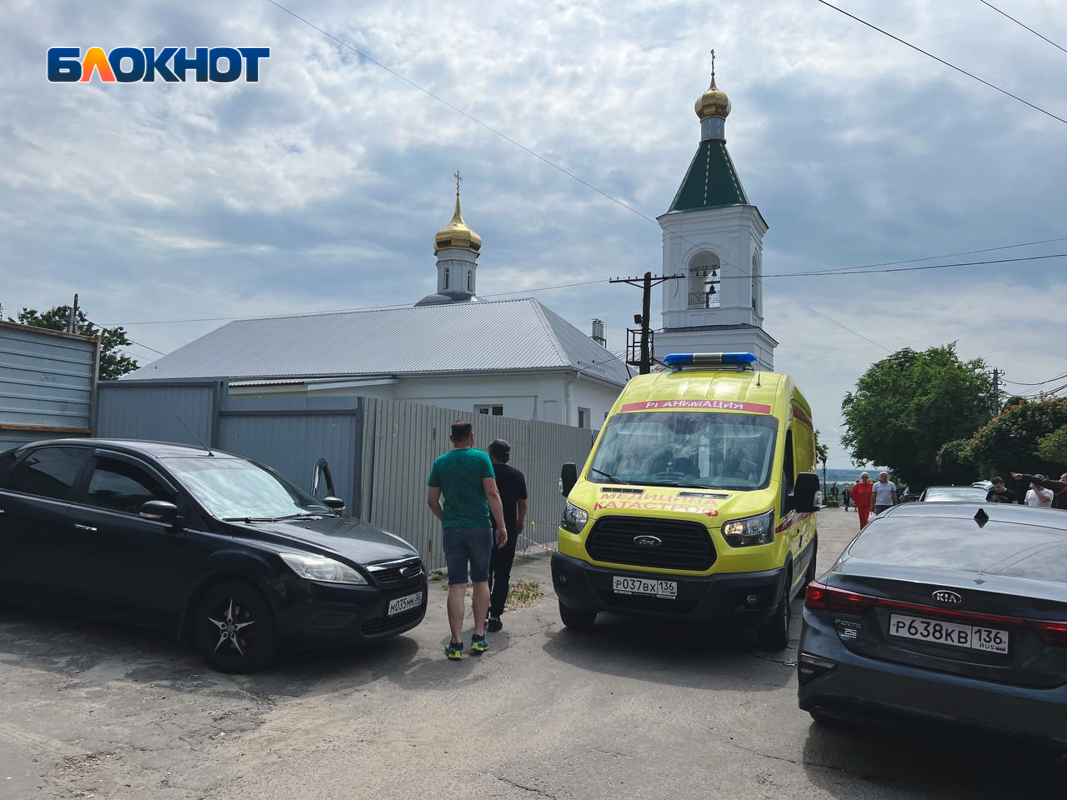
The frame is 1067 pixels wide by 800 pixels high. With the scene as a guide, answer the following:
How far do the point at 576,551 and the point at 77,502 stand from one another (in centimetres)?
400

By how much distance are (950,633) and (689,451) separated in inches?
135

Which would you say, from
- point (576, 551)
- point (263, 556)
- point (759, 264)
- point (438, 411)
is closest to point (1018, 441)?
point (759, 264)

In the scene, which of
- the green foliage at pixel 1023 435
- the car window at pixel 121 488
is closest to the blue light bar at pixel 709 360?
the car window at pixel 121 488

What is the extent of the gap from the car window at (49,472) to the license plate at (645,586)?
14.5ft

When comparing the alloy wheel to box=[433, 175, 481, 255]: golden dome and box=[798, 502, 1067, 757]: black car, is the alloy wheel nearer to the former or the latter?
box=[798, 502, 1067, 757]: black car

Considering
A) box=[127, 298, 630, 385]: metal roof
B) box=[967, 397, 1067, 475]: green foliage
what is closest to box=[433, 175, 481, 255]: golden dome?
box=[127, 298, 630, 385]: metal roof

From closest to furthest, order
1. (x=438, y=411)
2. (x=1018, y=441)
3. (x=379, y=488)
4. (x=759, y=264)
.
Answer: (x=379, y=488) → (x=438, y=411) → (x=1018, y=441) → (x=759, y=264)

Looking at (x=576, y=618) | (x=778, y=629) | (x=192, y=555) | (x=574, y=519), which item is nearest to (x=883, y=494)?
(x=778, y=629)

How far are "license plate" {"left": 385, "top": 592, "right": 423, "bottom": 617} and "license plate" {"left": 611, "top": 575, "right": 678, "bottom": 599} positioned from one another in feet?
5.15

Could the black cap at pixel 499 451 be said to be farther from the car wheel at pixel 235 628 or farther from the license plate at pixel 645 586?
the car wheel at pixel 235 628

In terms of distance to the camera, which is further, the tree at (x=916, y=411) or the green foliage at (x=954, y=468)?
the tree at (x=916, y=411)

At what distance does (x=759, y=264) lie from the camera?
3353cm

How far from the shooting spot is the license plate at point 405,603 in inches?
231

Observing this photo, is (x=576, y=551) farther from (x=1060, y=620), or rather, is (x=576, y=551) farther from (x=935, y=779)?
(x=1060, y=620)
